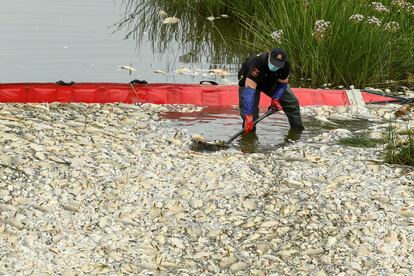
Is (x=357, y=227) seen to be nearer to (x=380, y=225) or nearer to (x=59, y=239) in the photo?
(x=380, y=225)

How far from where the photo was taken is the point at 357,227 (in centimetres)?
697

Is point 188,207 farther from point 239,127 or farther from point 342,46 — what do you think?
point 342,46

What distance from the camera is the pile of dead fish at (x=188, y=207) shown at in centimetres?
649

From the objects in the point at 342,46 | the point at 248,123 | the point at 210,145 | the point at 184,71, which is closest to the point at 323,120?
the point at 342,46

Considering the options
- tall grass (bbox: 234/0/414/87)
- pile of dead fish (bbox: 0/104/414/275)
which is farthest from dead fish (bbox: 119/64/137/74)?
pile of dead fish (bbox: 0/104/414/275)

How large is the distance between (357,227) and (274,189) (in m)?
0.96

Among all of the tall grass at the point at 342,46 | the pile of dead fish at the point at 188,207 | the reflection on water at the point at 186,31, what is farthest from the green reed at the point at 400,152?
the reflection on water at the point at 186,31

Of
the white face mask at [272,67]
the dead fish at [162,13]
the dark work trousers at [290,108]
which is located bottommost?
the dark work trousers at [290,108]

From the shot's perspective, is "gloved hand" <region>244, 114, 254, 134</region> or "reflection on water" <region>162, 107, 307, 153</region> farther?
"reflection on water" <region>162, 107, 307, 153</region>

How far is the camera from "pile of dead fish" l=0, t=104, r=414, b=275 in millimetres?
6492

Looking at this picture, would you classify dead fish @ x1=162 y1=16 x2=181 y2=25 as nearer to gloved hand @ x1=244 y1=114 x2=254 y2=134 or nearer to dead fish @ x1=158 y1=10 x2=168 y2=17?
dead fish @ x1=158 y1=10 x2=168 y2=17

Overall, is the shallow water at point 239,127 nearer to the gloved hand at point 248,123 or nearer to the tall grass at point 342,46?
the gloved hand at point 248,123

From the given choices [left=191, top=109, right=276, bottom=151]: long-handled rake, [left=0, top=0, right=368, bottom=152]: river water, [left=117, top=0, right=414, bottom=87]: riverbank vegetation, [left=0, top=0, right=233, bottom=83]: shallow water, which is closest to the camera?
[left=191, top=109, right=276, bottom=151]: long-handled rake

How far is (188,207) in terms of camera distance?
7.37 m
